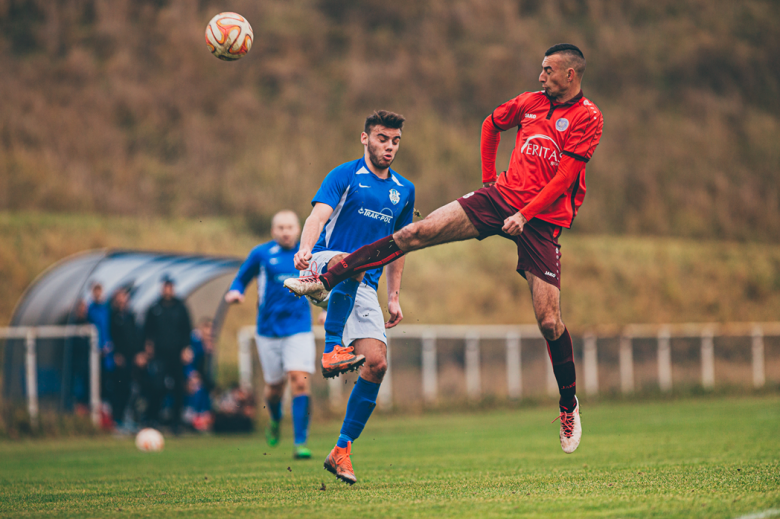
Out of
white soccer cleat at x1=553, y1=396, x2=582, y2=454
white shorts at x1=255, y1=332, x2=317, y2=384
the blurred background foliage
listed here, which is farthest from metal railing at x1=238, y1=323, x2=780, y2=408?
white soccer cleat at x1=553, y1=396, x2=582, y2=454

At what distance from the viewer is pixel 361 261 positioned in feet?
21.7

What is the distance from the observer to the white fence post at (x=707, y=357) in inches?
1096

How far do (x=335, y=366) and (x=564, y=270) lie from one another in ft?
101

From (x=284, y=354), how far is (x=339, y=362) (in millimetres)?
4139

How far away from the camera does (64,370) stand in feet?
53.3

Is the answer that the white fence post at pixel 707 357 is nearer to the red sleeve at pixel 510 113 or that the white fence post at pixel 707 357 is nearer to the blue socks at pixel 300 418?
the blue socks at pixel 300 418

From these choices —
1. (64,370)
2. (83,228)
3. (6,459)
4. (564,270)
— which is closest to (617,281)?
(564,270)

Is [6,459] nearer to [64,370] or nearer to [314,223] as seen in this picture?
[64,370]

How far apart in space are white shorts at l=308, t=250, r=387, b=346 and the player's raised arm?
241mm

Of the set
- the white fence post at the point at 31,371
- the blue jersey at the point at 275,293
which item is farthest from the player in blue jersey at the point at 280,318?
the white fence post at the point at 31,371

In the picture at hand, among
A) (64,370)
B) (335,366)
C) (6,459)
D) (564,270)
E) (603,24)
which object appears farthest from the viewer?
(603,24)

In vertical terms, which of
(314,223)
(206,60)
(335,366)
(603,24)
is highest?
(603,24)

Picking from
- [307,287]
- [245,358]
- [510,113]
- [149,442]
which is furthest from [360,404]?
[245,358]

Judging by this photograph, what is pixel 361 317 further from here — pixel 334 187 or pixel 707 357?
pixel 707 357
